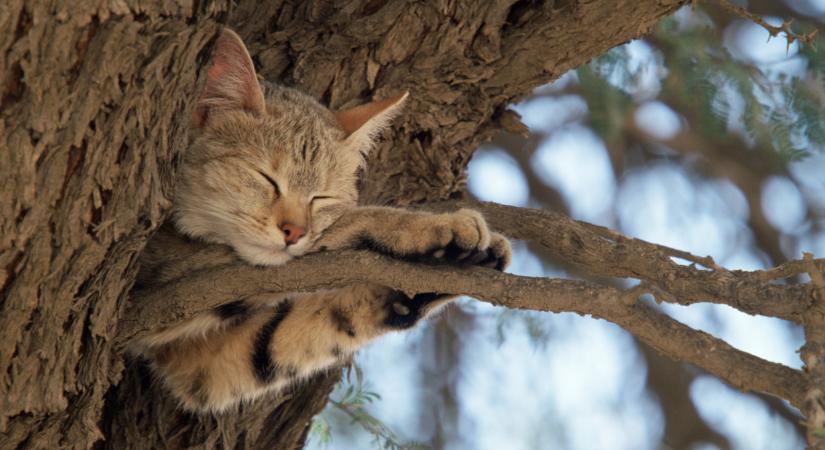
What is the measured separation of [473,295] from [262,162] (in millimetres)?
945

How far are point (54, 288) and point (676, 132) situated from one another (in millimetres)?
3731

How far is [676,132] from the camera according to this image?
4984 millimetres

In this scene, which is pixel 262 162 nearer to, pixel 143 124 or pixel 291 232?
pixel 291 232

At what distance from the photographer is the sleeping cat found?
2.63 metres

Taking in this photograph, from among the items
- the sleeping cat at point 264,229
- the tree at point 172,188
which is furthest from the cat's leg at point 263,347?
the tree at point 172,188

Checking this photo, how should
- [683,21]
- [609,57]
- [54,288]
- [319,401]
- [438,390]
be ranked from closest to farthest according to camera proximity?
[54,288]
[319,401]
[609,57]
[683,21]
[438,390]

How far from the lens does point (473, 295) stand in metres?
2.16

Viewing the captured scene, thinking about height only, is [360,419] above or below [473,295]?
below

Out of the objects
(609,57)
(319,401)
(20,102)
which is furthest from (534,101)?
(20,102)

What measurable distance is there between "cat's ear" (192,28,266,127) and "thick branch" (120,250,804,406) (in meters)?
0.60

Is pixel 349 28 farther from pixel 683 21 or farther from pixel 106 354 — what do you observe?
pixel 683 21

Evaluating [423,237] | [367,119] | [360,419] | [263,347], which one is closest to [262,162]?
[367,119]

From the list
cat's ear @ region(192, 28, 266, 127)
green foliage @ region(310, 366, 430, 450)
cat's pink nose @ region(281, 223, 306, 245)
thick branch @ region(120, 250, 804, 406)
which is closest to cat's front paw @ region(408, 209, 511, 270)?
thick branch @ region(120, 250, 804, 406)

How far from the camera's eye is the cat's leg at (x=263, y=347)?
110 inches
